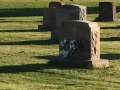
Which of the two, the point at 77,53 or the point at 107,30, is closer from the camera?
the point at 77,53

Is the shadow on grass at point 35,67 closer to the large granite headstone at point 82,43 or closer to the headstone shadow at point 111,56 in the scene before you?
the large granite headstone at point 82,43

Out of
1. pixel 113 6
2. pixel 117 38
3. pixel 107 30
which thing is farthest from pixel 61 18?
pixel 113 6

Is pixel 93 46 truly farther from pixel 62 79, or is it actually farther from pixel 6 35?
pixel 6 35

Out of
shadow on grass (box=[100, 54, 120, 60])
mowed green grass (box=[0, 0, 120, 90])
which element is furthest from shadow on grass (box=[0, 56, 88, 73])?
shadow on grass (box=[100, 54, 120, 60])

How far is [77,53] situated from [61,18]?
7.76 metres

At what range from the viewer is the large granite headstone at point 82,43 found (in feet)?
47.6

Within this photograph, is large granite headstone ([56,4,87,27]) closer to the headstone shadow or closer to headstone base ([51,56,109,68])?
the headstone shadow

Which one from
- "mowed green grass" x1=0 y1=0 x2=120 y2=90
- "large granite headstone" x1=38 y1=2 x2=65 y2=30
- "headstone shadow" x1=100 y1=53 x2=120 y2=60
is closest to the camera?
"mowed green grass" x1=0 y1=0 x2=120 y2=90

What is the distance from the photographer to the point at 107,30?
26.4 meters

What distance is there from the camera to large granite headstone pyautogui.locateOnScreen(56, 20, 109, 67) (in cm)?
1452

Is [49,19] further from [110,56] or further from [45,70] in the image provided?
[45,70]

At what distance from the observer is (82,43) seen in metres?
14.7

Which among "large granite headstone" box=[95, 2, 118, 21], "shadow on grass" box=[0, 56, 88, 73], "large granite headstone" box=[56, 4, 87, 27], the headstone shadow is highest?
"large granite headstone" box=[56, 4, 87, 27]

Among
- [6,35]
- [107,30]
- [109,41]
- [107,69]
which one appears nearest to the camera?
[107,69]
